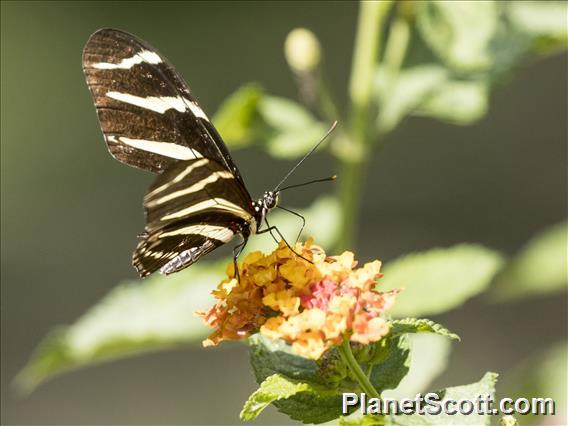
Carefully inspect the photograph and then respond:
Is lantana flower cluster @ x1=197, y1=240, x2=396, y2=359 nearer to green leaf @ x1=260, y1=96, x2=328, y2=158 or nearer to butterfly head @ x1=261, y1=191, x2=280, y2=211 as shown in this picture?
butterfly head @ x1=261, y1=191, x2=280, y2=211

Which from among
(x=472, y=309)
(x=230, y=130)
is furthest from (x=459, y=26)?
(x=472, y=309)

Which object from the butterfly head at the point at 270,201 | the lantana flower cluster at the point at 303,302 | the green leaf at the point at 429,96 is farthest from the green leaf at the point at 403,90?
the lantana flower cluster at the point at 303,302

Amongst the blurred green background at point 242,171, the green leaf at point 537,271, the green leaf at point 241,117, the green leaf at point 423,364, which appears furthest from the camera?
the blurred green background at point 242,171

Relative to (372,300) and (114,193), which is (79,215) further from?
(372,300)

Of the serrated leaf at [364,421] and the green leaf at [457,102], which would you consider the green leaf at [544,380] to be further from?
the serrated leaf at [364,421]

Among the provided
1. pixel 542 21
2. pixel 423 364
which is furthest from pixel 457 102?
pixel 423 364
